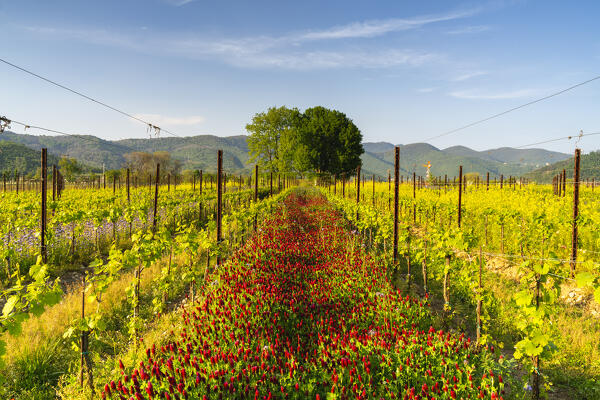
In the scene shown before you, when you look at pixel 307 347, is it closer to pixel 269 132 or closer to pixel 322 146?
pixel 322 146

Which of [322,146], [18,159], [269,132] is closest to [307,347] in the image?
[322,146]

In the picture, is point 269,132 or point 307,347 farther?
point 269,132

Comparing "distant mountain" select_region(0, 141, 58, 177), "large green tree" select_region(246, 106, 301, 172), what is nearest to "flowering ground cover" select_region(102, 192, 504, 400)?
"large green tree" select_region(246, 106, 301, 172)

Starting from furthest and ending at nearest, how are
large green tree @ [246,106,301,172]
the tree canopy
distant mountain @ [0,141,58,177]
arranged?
distant mountain @ [0,141,58,177]
large green tree @ [246,106,301,172]
the tree canopy

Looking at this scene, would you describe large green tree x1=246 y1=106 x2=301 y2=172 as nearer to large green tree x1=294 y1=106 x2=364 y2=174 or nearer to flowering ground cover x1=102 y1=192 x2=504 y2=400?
large green tree x1=294 y1=106 x2=364 y2=174

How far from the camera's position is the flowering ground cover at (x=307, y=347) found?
2848 millimetres

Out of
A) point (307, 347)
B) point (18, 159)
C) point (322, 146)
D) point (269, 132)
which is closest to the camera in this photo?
point (307, 347)

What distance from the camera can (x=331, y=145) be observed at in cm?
5191

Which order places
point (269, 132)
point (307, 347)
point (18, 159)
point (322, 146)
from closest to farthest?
point (307, 347), point (322, 146), point (269, 132), point (18, 159)

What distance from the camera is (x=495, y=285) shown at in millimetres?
7281

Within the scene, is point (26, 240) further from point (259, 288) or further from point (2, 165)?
point (2, 165)

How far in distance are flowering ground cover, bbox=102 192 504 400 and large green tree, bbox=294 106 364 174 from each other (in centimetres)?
4361

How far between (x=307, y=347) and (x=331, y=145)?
162 ft

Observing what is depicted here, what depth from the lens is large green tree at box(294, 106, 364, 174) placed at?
163 ft
